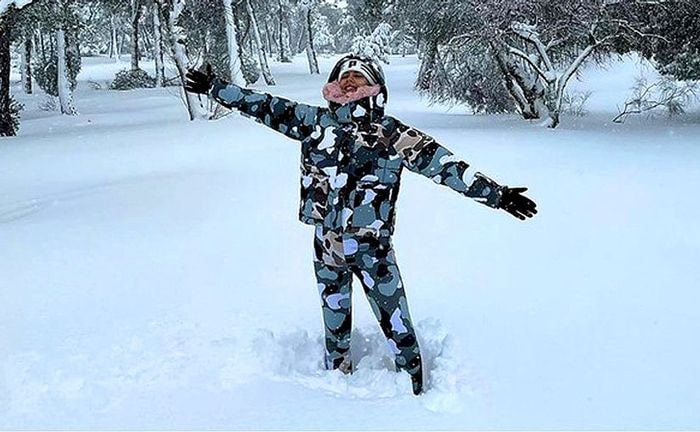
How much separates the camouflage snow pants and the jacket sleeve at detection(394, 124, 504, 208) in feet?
1.20

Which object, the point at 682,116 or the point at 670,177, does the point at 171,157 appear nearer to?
the point at 670,177

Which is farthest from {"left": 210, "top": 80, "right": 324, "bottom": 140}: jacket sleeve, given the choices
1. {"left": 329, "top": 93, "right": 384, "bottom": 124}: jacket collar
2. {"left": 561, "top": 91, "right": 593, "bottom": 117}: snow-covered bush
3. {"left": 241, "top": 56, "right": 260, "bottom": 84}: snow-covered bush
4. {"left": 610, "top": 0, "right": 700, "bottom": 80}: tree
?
{"left": 241, "top": 56, "right": 260, "bottom": 84}: snow-covered bush

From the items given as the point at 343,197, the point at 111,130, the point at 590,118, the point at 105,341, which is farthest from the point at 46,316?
the point at 590,118

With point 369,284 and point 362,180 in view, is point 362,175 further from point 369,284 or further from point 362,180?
point 369,284

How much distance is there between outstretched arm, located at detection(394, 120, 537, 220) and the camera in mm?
3016

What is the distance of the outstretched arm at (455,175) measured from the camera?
9.89ft

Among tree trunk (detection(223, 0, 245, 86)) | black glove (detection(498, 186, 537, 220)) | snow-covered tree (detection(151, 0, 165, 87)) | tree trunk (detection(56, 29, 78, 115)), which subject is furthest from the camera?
snow-covered tree (detection(151, 0, 165, 87))

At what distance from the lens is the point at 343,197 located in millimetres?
3148

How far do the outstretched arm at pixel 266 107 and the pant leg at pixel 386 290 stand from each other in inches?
21.0

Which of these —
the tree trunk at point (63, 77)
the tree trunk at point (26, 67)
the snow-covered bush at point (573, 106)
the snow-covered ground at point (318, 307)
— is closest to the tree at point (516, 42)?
the snow-covered bush at point (573, 106)

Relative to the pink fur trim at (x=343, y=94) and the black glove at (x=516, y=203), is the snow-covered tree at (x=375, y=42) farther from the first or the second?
the black glove at (x=516, y=203)

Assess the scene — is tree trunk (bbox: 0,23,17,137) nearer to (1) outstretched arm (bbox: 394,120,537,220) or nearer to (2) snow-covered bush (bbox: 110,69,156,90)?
(2) snow-covered bush (bbox: 110,69,156,90)

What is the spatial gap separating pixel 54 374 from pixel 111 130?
45.9 feet

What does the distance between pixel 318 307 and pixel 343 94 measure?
1.65m
